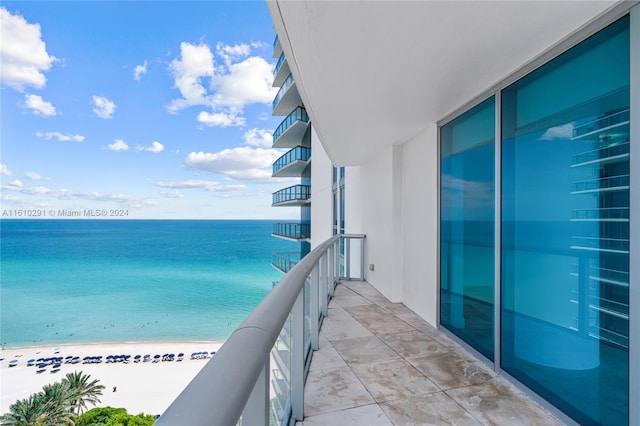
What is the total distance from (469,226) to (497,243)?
564mm

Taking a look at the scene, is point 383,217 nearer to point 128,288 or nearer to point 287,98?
point 287,98

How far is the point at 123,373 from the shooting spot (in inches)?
576

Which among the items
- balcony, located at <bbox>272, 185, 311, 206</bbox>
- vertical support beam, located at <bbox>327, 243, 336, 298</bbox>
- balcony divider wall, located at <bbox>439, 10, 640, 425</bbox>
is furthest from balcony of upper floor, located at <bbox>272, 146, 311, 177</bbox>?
balcony divider wall, located at <bbox>439, 10, 640, 425</bbox>

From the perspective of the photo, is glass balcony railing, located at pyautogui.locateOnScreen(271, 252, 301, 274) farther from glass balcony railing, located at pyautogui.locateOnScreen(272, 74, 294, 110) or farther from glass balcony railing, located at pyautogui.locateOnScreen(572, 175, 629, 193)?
glass balcony railing, located at pyautogui.locateOnScreen(572, 175, 629, 193)

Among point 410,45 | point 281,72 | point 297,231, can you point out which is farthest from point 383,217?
point 281,72

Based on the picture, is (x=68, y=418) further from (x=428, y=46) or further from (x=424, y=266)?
(x=428, y=46)

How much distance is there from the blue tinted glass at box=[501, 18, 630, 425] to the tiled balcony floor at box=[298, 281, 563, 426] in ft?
1.10

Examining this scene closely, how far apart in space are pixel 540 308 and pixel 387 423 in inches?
59.9

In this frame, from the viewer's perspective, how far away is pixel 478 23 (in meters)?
2.10

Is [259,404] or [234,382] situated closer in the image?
[234,382]

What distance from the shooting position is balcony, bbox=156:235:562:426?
2.03 feet

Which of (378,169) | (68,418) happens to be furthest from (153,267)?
(378,169)

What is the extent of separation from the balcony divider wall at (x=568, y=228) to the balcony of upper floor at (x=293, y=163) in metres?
12.7

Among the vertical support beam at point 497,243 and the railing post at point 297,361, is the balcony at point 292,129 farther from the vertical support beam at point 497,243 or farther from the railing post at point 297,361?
the railing post at point 297,361
